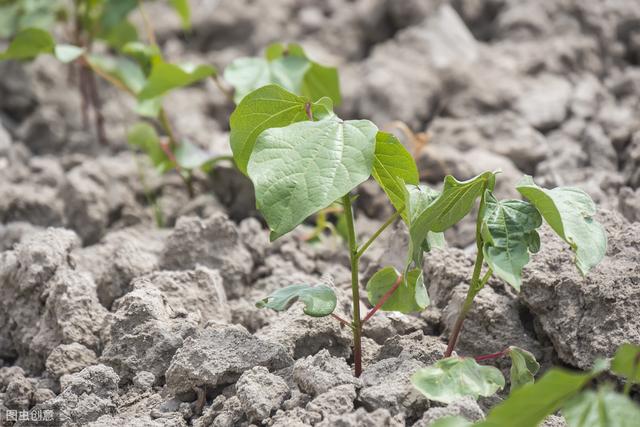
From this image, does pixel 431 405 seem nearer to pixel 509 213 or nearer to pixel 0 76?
pixel 509 213

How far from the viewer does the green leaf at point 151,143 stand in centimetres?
276

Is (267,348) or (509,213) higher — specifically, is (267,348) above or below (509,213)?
below

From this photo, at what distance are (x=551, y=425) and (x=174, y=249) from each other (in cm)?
105

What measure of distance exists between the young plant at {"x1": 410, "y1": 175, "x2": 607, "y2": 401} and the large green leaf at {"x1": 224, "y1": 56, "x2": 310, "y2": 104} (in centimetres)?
112

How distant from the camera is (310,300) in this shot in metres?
1.59

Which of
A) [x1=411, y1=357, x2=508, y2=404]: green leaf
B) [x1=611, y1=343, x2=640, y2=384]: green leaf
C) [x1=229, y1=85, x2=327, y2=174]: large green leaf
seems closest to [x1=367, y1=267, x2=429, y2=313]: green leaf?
[x1=411, y1=357, x2=508, y2=404]: green leaf

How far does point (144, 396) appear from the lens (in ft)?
5.65

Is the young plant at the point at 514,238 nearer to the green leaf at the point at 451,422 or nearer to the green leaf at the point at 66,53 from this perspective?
the green leaf at the point at 451,422

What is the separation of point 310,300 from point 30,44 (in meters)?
1.64

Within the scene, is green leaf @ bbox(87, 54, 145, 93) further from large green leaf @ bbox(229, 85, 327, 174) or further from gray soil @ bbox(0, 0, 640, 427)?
large green leaf @ bbox(229, 85, 327, 174)

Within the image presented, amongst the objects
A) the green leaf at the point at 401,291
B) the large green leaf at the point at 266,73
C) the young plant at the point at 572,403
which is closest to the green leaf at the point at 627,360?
the young plant at the point at 572,403

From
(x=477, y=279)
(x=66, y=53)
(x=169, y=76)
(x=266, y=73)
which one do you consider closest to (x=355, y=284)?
(x=477, y=279)

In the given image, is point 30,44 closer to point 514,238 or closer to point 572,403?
point 514,238

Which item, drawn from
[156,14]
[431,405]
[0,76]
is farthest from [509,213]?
[156,14]
